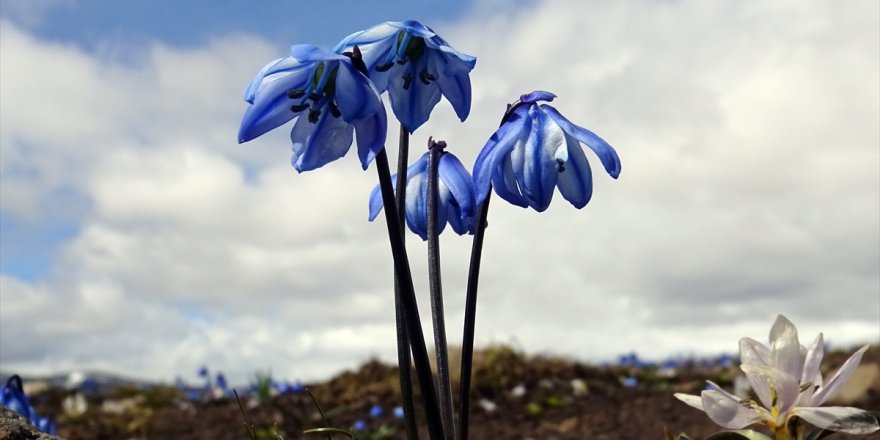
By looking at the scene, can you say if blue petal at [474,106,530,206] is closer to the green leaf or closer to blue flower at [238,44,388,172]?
blue flower at [238,44,388,172]

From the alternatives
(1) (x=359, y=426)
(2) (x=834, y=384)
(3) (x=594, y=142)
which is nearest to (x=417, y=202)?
(3) (x=594, y=142)

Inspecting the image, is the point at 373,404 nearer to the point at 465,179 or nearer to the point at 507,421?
the point at 507,421

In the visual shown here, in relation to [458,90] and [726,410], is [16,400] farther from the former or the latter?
[726,410]

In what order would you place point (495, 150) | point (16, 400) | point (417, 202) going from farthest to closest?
point (16, 400), point (417, 202), point (495, 150)

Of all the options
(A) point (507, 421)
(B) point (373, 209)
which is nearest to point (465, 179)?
(B) point (373, 209)

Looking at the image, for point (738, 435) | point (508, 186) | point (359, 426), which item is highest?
point (508, 186)
